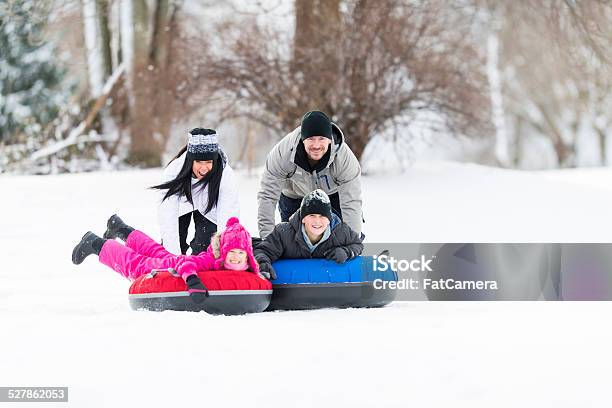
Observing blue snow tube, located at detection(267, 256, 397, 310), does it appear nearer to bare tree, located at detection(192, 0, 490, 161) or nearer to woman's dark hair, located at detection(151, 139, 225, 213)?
woman's dark hair, located at detection(151, 139, 225, 213)

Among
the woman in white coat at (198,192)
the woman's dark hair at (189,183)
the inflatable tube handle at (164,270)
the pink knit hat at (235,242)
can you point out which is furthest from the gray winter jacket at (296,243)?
the inflatable tube handle at (164,270)

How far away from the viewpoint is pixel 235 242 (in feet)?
21.5

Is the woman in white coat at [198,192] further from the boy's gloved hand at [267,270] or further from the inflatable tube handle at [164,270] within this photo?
the inflatable tube handle at [164,270]

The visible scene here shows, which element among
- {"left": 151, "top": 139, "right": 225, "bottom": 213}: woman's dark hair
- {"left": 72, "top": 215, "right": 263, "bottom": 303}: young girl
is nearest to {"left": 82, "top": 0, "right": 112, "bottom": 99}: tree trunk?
{"left": 72, "top": 215, "right": 263, "bottom": 303}: young girl

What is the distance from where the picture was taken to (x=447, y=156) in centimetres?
3456

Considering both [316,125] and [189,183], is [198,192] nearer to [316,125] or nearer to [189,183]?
[189,183]

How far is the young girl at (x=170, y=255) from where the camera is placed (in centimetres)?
654

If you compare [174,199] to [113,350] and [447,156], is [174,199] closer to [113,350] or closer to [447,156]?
[113,350]

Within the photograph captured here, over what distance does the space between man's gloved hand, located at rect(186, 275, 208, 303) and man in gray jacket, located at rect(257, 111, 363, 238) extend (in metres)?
1.12

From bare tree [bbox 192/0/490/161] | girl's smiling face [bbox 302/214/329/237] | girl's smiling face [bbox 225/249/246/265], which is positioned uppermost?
bare tree [bbox 192/0/490/161]

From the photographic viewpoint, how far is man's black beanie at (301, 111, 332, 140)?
22.8 ft

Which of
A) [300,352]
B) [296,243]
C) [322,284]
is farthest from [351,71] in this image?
[300,352]

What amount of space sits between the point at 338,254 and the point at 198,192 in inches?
46.1

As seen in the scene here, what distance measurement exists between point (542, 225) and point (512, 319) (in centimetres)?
577
